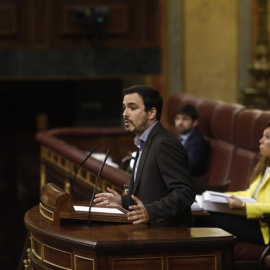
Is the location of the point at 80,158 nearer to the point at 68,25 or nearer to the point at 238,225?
the point at 238,225

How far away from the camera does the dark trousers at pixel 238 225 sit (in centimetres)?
486

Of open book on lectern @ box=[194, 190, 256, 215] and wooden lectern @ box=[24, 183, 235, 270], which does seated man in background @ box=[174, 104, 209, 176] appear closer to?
open book on lectern @ box=[194, 190, 256, 215]

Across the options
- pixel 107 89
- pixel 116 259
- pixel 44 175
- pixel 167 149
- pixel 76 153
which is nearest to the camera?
pixel 116 259

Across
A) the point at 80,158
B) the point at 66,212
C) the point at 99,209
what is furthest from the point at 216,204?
the point at 80,158

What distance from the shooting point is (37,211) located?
407cm

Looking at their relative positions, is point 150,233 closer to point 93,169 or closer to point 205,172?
point 93,169

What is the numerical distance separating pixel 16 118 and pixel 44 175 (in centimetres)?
326

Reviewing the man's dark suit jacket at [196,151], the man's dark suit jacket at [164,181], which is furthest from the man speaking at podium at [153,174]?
the man's dark suit jacket at [196,151]

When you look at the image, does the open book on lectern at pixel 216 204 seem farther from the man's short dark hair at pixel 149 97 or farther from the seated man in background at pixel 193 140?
the seated man in background at pixel 193 140

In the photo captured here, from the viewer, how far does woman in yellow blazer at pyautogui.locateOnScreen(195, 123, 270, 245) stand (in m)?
4.69

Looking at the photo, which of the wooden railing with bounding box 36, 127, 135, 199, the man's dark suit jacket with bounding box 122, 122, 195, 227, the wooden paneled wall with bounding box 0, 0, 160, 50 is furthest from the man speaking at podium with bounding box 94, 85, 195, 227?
the wooden paneled wall with bounding box 0, 0, 160, 50

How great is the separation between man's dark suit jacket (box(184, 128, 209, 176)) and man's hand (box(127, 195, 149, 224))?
313cm

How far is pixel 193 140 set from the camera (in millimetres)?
6840

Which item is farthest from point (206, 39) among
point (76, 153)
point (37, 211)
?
point (37, 211)
